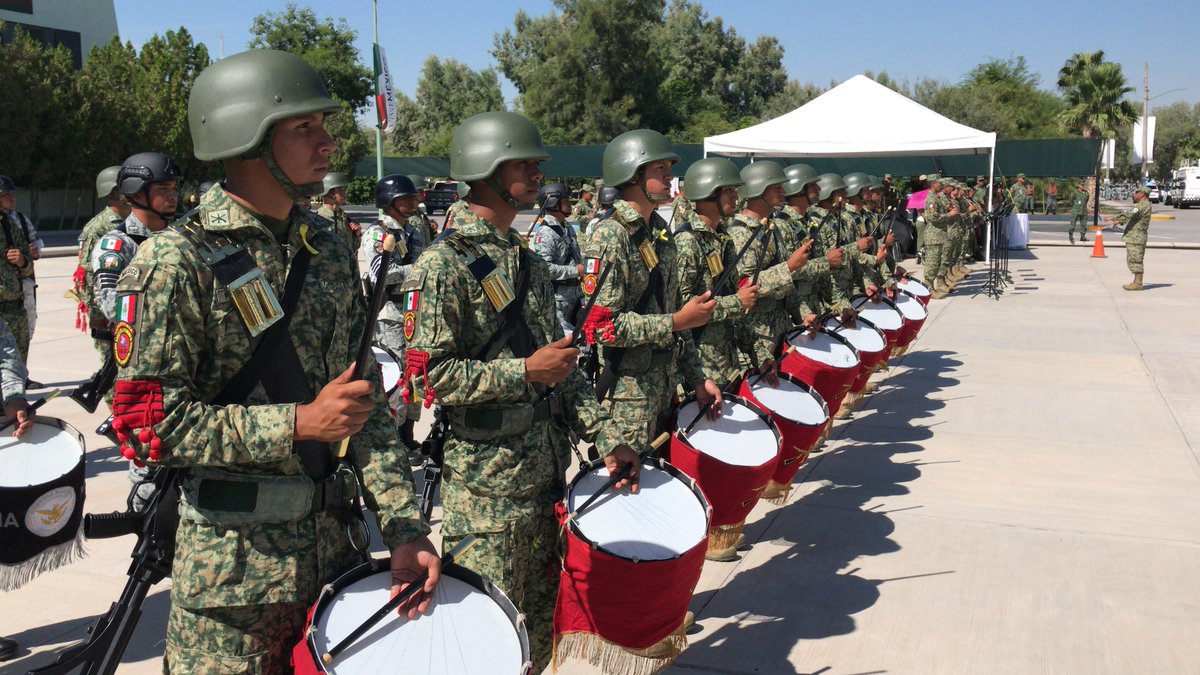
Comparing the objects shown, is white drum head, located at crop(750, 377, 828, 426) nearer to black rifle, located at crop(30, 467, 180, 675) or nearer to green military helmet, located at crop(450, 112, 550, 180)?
green military helmet, located at crop(450, 112, 550, 180)

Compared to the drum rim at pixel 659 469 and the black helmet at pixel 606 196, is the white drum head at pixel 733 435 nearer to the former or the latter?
the drum rim at pixel 659 469

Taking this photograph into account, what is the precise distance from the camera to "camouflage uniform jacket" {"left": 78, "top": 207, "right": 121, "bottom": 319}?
6.66 m

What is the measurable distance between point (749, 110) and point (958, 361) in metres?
65.3

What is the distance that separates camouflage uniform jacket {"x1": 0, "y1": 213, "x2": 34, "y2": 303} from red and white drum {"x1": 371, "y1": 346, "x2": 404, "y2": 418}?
9.35 ft

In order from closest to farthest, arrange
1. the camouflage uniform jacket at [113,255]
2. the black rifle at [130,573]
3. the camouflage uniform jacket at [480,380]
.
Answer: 1. the black rifle at [130,573]
2. the camouflage uniform jacket at [480,380]
3. the camouflage uniform jacket at [113,255]

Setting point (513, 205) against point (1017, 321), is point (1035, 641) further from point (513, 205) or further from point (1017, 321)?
point (1017, 321)

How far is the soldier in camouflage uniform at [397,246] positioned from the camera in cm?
734

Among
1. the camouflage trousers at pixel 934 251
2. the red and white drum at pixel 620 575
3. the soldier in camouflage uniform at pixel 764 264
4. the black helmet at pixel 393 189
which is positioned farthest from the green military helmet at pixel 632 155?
the camouflage trousers at pixel 934 251

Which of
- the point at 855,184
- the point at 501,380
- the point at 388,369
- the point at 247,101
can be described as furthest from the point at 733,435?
the point at 855,184

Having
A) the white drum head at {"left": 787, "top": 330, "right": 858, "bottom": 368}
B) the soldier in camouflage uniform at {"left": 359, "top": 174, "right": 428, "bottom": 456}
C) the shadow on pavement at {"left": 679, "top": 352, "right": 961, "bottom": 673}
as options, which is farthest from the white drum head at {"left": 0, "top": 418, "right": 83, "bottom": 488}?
the white drum head at {"left": 787, "top": 330, "right": 858, "bottom": 368}

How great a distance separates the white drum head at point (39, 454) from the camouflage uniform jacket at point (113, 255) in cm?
184

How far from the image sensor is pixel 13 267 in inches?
292

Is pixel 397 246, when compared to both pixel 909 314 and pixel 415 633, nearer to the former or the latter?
pixel 909 314

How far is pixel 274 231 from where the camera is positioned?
2.52m
